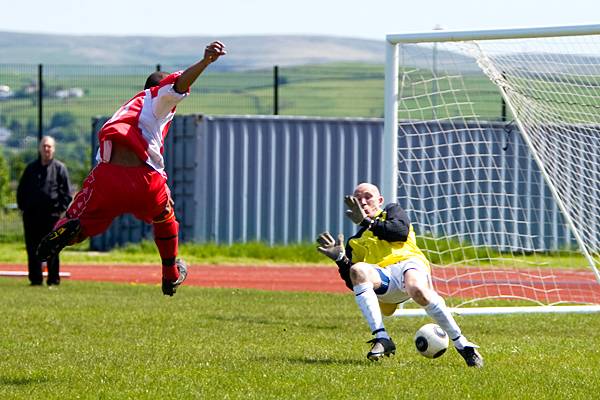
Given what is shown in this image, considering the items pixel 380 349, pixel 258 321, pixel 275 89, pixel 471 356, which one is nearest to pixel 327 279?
pixel 258 321

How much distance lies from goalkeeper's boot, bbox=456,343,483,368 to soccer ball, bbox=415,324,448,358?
160 mm

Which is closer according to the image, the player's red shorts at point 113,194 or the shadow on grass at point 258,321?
the player's red shorts at point 113,194

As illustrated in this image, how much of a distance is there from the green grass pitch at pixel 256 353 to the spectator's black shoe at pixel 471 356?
0.28ft

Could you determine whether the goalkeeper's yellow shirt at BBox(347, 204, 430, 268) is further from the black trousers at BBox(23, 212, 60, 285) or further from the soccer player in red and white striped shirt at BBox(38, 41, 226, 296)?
the black trousers at BBox(23, 212, 60, 285)

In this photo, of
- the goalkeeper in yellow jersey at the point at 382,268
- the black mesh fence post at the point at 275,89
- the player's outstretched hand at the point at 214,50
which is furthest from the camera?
the black mesh fence post at the point at 275,89

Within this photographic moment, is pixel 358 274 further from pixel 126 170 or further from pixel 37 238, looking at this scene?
pixel 37 238

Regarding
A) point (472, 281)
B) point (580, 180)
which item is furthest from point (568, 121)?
point (472, 281)

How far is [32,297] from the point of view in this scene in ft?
58.0

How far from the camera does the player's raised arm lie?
994 centimetres

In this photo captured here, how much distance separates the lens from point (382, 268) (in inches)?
445

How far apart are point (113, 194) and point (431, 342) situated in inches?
103

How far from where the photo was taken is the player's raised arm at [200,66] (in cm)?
994

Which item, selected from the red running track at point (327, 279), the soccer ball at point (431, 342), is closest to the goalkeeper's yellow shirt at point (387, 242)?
the soccer ball at point (431, 342)

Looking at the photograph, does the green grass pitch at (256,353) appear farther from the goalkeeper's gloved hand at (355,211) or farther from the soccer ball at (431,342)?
the goalkeeper's gloved hand at (355,211)
